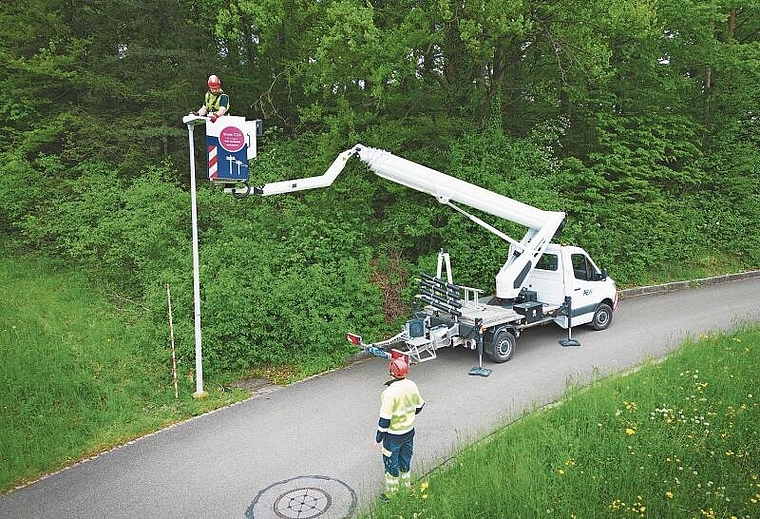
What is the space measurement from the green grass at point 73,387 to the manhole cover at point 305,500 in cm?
271

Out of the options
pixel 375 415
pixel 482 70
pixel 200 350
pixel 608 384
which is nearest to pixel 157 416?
pixel 200 350

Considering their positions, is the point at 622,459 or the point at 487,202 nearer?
the point at 622,459

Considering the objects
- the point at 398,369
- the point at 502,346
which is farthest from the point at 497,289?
the point at 398,369

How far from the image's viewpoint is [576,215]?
16781 mm

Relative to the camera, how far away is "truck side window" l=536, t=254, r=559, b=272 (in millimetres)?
12133

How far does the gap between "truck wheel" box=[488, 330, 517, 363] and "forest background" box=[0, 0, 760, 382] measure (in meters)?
2.33

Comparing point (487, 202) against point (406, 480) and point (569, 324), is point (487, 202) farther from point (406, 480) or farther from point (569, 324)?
point (406, 480)

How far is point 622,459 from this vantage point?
653 centimetres

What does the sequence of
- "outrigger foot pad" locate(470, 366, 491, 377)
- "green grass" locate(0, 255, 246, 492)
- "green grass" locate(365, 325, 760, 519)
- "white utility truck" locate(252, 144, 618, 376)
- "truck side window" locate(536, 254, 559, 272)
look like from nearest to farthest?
"green grass" locate(365, 325, 760, 519), "green grass" locate(0, 255, 246, 492), "white utility truck" locate(252, 144, 618, 376), "outrigger foot pad" locate(470, 366, 491, 377), "truck side window" locate(536, 254, 559, 272)

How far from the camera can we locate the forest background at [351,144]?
38.1 ft

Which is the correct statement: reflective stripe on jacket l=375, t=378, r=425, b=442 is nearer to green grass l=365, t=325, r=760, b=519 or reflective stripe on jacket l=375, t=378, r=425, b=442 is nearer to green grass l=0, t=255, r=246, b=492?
green grass l=365, t=325, r=760, b=519

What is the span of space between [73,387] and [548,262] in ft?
30.4

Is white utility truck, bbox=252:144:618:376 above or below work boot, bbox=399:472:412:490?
above

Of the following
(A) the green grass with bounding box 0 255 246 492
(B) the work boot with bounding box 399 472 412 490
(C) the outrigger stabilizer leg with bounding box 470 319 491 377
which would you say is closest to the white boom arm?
(C) the outrigger stabilizer leg with bounding box 470 319 491 377
